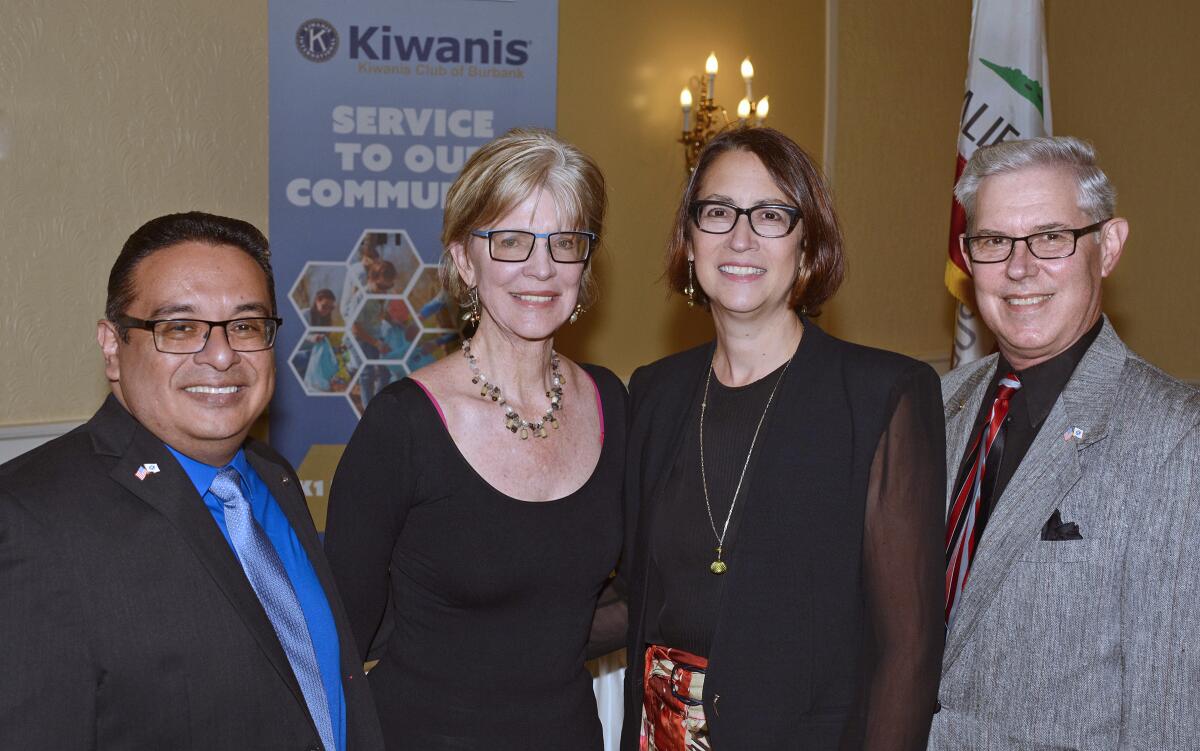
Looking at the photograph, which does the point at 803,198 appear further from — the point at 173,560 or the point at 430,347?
the point at 430,347

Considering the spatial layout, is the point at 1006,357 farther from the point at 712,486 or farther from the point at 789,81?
the point at 789,81

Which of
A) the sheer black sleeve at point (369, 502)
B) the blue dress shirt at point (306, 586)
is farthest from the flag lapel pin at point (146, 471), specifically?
the sheer black sleeve at point (369, 502)

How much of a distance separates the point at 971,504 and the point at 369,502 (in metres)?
1.18

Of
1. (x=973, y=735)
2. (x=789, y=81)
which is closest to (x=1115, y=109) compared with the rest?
(x=789, y=81)

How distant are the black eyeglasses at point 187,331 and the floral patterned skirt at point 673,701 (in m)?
0.98

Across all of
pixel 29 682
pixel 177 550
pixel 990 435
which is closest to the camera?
pixel 29 682

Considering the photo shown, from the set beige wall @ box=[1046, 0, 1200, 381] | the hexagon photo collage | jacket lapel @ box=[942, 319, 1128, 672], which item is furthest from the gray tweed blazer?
beige wall @ box=[1046, 0, 1200, 381]

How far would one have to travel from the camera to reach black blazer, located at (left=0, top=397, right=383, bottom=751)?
53.7 inches

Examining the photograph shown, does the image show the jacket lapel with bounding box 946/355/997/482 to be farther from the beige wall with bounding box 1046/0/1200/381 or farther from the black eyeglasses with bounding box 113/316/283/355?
the beige wall with bounding box 1046/0/1200/381

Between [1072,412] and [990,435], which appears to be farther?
[990,435]

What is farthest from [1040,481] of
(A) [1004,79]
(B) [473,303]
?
(A) [1004,79]

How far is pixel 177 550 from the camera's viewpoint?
1560 mm

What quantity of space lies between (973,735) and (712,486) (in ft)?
2.13

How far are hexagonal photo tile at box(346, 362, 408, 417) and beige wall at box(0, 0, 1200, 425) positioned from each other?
768 mm
